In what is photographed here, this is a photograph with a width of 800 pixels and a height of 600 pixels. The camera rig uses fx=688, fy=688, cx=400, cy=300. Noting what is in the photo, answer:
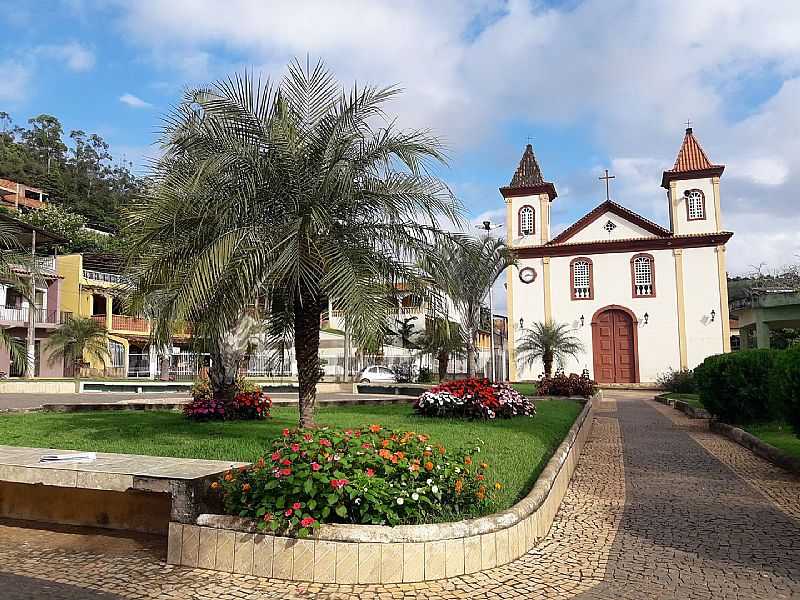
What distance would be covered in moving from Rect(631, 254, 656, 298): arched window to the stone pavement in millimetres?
27694

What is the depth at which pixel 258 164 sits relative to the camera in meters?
8.58

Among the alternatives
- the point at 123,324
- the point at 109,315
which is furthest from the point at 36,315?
the point at 123,324

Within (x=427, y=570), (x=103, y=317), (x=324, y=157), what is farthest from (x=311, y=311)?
(x=103, y=317)

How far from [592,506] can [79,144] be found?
88.5 metres

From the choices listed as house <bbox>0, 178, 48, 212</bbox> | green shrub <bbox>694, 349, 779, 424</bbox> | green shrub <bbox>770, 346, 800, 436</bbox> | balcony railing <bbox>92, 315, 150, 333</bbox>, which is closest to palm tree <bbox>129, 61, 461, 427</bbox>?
green shrub <bbox>770, 346, 800, 436</bbox>

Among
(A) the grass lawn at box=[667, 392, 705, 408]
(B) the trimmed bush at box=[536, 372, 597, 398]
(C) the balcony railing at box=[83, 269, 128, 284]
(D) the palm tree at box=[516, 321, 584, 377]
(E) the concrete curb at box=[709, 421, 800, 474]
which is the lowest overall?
(E) the concrete curb at box=[709, 421, 800, 474]

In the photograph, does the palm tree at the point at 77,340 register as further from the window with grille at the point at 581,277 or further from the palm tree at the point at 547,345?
the window with grille at the point at 581,277

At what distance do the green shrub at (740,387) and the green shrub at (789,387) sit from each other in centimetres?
483

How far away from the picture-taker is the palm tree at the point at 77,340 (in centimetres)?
3356

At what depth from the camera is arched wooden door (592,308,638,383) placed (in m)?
35.3

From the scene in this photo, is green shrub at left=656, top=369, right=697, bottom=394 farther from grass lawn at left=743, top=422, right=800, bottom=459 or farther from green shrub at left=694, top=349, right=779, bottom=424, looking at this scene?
grass lawn at left=743, top=422, right=800, bottom=459

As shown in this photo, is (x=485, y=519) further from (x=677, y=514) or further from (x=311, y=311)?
(x=311, y=311)

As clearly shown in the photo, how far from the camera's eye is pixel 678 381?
104ft

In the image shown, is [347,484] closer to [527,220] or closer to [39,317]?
[527,220]
